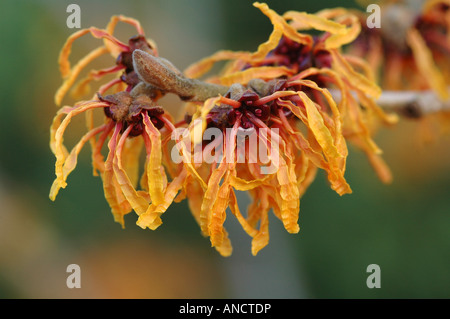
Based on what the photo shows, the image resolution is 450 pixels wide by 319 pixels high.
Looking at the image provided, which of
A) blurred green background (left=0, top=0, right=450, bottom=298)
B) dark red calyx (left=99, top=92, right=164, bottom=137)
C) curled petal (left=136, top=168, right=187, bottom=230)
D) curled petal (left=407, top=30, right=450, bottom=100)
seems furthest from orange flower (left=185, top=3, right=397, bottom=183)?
blurred green background (left=0, top=0, right=450, bottom=298)

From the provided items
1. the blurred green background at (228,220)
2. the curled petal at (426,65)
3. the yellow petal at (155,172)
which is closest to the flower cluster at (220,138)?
the yellow petal at (155,172)

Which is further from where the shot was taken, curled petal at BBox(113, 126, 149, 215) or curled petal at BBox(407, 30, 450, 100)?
curled petal at BBox(407, 30, 450, 100)

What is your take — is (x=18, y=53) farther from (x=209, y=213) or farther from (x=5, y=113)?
(x=209, y=213)

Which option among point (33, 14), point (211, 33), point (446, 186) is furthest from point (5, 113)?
point (446, 186)

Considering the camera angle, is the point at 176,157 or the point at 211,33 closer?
the point at 176,157

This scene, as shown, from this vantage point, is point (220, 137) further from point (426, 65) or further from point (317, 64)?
point (426, 65)

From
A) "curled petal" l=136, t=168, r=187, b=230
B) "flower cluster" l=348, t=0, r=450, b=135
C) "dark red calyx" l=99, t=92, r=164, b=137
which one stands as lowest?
"curled petal" l=136, t=168, r=187, b=230

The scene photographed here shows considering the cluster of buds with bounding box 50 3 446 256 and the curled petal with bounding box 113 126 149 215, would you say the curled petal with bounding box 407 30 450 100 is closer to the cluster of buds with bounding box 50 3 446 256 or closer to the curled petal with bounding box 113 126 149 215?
the cluster of buds with bounding box 50 3 446 256
